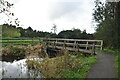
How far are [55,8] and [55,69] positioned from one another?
27.5 ft

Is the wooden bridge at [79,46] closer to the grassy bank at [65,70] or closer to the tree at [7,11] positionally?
the grassy bank at [65,70]

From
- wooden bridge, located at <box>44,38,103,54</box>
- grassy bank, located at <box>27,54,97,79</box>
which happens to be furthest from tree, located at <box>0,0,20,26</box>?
wooden bridge, located at <box>44,38,103,54</box>

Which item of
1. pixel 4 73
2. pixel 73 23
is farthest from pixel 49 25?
pixel 4 73

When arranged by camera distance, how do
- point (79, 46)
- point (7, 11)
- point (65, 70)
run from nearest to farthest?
1. point (7, 11)
2. point (65, 70)
3. point (79, 46)

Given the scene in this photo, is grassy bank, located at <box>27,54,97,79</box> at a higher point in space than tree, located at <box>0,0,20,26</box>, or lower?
lower

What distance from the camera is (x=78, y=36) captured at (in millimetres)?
25062

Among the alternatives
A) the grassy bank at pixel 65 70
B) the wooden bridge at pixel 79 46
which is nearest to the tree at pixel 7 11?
the grassy bank at pixel 65 70

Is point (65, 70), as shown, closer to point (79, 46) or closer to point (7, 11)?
point (7, 11)

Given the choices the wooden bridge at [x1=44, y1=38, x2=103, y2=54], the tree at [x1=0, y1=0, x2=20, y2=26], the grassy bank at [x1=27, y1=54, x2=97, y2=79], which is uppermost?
the tree at [x1=0, y1=0, x2=20, y2=26]

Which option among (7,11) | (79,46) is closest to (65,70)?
(7,11)

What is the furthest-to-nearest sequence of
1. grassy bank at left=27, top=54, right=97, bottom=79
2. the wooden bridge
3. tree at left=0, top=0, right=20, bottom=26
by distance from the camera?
the wooden bridge → grassy bank at left=27, top=54, right=97, bottom=79 → tree at left=0, top=0, right=20, bottom=26

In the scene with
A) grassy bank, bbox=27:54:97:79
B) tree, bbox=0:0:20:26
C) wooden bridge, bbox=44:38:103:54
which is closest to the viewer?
tree, bbox=0:0:20:26

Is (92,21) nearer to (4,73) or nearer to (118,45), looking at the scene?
(118,45)

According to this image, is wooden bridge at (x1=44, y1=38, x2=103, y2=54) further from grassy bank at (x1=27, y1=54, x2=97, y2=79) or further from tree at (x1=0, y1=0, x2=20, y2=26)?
tree at (x1=0, y1=0, x2=20, y2=26)
